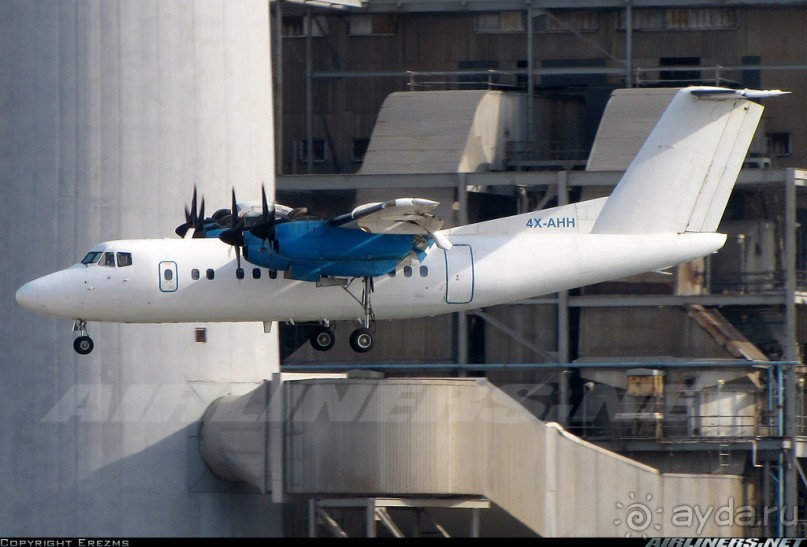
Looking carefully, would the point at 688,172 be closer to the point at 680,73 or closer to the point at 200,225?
the point at 200,225

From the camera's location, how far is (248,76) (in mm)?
44719

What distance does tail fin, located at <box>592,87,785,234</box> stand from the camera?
39.3 metres

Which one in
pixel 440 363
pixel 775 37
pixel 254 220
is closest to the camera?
pixel 254 220

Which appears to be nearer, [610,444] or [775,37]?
[610,444]

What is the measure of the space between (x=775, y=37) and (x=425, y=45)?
12756mm

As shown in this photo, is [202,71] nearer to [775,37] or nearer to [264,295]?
[264,295]

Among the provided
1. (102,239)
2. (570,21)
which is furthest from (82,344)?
(570,21)

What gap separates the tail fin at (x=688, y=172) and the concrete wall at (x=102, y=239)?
11891 mm

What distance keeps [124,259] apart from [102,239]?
5.71 metres

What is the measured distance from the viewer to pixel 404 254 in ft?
121

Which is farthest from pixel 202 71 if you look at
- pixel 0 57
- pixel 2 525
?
pixel 2 525

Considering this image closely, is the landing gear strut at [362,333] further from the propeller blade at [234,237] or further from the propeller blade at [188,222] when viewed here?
the propeller blade at [188,222]

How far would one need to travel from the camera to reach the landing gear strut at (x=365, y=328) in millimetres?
37156

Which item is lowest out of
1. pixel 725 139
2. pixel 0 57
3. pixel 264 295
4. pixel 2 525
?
pixel 2 525
